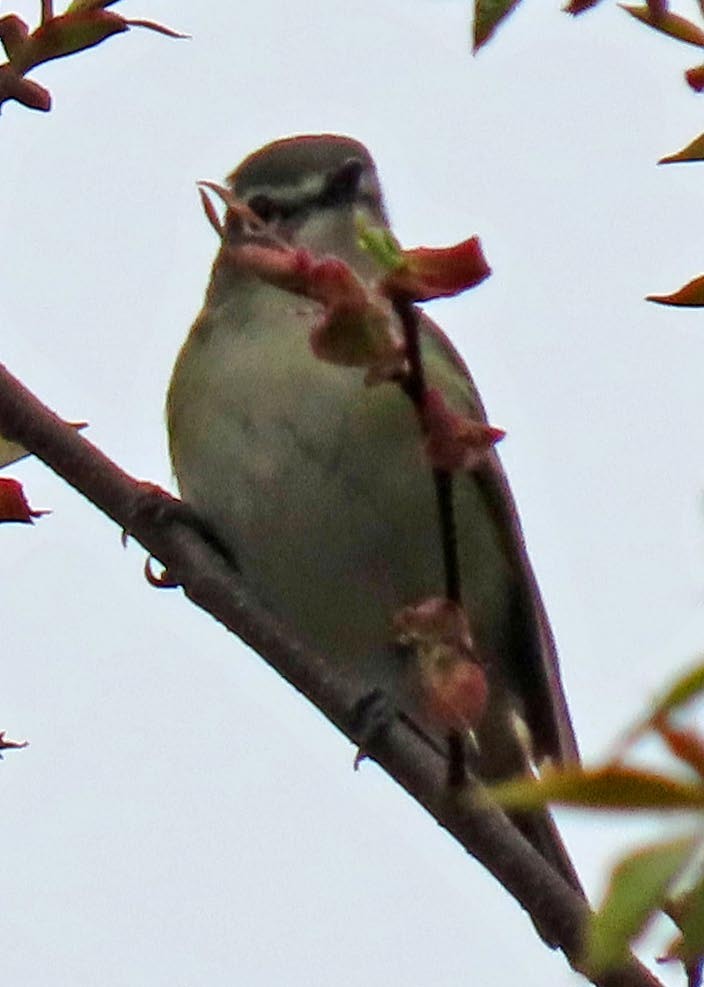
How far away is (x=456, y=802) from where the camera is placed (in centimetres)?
196

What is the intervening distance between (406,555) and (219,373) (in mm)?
586

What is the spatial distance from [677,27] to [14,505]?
878mm

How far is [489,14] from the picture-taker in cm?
140

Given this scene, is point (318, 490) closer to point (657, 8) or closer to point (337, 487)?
point (337, 487)

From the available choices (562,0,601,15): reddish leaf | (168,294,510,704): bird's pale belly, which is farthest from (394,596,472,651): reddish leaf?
(168,294,510,704): bird's pale belly

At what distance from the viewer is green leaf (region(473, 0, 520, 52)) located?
1.40m

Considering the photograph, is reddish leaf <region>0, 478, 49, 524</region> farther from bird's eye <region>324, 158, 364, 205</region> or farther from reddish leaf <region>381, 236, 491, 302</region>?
bird's eye <region>324, 158, 364, 205</region>

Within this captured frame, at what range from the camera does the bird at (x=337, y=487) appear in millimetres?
3383

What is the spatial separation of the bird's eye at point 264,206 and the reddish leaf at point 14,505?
198 cm

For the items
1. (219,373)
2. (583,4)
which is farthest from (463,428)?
(219,373)

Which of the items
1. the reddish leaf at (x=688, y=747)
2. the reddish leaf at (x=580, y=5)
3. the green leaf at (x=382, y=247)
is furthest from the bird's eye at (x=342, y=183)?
the reddish leaf at (x=688, y=747)

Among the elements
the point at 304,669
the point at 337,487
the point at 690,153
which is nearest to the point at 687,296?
the point at 690,153

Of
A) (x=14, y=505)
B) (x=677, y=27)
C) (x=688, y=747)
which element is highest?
(x=677, y=27)

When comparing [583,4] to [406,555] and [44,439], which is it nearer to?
[44,439]
